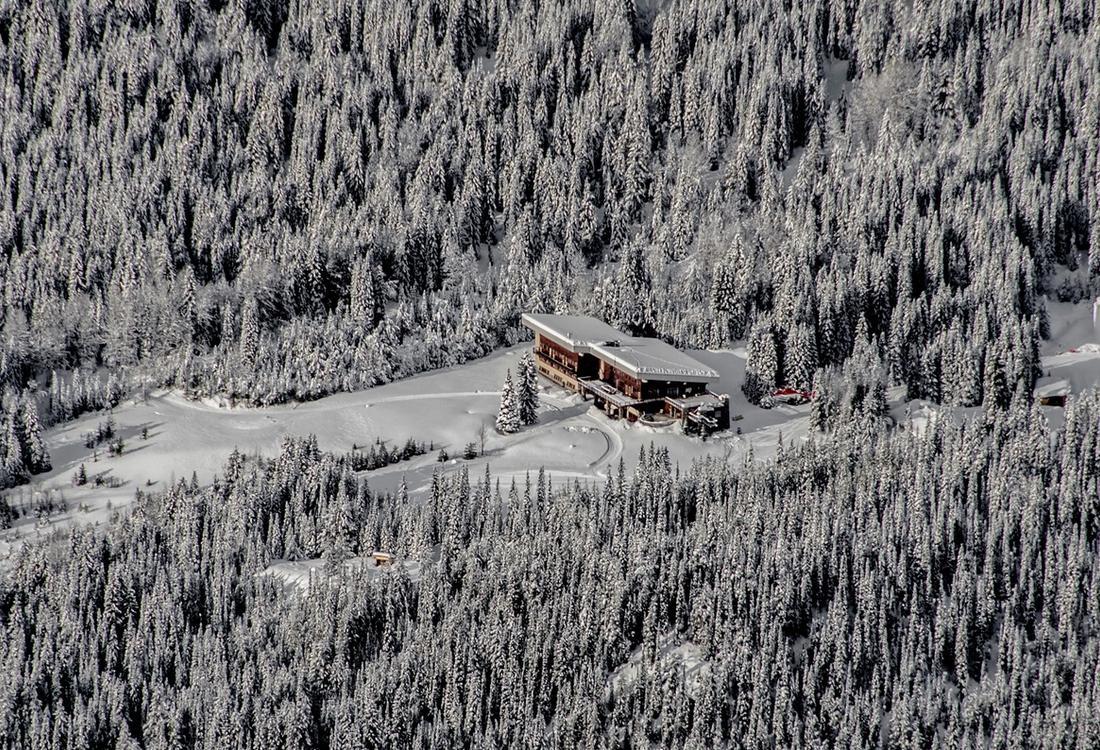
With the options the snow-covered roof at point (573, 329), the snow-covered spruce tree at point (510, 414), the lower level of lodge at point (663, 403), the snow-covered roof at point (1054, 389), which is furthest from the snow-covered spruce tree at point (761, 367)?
the snow-covered roof at point (1054, 389)

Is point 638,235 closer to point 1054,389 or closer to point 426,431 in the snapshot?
point 426,431

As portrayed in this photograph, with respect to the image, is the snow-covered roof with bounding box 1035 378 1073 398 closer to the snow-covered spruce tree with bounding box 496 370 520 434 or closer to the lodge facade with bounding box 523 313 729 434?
the lodge facade with bounding box 523 313 729 434

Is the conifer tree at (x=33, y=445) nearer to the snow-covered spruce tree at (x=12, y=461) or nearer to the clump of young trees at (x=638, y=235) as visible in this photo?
the snow-covered spruce tree at (x=12, y=461)

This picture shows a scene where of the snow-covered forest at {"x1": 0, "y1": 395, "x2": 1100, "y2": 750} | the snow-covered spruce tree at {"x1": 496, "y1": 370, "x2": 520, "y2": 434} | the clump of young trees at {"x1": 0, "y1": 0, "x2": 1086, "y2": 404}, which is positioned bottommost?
the snow-covered forest at {"x1": 0, "y1": 395, "x2": 1100, "y2": 750}

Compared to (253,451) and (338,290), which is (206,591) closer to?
(253,451)

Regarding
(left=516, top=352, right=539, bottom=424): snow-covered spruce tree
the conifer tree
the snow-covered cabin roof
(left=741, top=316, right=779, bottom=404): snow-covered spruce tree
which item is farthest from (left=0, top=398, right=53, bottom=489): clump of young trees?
(left=741, top=316, right=779, bottom=404): snow-covered spruce tree

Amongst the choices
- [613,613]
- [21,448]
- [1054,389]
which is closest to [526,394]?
[613,613]

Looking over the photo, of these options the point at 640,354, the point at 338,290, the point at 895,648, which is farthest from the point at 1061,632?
the point at 338,290
